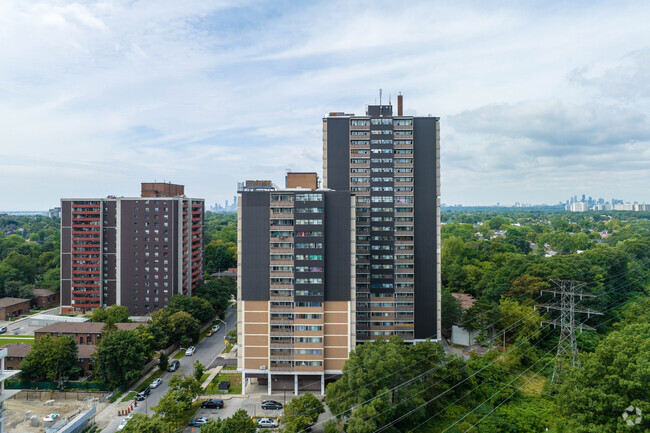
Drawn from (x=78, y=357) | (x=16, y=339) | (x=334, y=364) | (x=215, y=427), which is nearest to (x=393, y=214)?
(x=334, y=364)

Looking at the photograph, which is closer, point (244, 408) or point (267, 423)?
point (267, 423)

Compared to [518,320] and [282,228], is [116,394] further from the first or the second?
[518,320]

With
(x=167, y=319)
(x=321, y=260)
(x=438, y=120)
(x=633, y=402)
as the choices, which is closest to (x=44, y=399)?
(x=167, y=319)

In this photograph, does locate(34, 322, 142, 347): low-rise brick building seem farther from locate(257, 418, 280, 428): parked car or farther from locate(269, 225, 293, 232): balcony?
locate(269, 225, 293, 232): balcony

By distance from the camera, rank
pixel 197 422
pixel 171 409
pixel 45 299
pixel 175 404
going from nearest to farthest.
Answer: pixel 171 409
pixel 175 404
pixel 197 422
pixel 45 299

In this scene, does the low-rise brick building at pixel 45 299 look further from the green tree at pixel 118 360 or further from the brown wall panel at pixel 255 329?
the brown wall panel at pixel 255 329

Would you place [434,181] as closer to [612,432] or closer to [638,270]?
[612,432]
